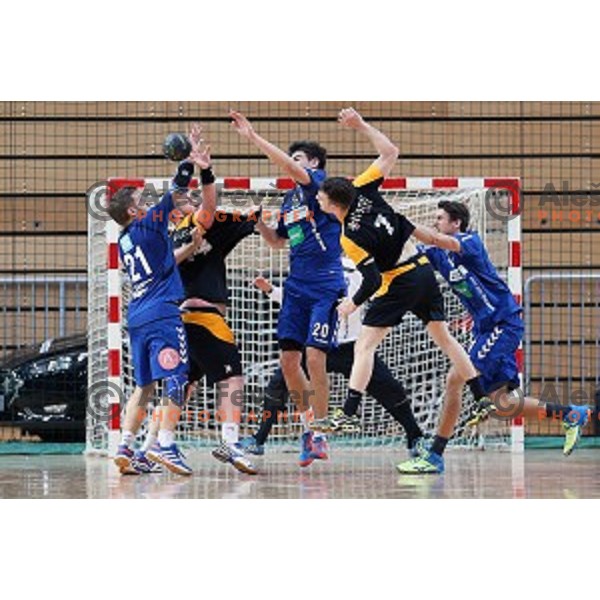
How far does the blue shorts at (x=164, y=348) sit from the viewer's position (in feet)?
27.0

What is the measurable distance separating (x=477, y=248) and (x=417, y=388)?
300cm

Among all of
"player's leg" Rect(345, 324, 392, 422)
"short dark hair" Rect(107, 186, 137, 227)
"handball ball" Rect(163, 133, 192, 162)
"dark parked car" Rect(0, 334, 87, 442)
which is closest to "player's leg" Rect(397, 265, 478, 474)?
"player's leg" Rect(345, 324, 392, 422)

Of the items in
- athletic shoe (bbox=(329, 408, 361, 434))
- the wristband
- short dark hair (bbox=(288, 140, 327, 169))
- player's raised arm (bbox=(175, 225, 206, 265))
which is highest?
short dark hair (bbox=(288, 140, 327, 169))

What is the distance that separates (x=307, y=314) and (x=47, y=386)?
437 centimetres

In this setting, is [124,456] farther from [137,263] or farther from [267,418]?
[267,418]

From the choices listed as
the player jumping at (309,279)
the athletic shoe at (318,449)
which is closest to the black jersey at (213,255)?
the player jumping at (309,279)

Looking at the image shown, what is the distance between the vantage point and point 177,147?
26.9ft

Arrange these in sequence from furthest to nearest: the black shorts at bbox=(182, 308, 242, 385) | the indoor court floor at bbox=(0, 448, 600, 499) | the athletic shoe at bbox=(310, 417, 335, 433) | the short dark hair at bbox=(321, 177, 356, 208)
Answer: the black shorts at bbox=(182, 308, 242, 385) < the athletic shoe at bbox=(310, 417, 335, 433) < the short dark hair at bbox=(321, 177, 356, 208) < the indoor court floor at bbox=(0, 448, 600, 499)

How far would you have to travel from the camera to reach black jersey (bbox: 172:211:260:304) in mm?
8867

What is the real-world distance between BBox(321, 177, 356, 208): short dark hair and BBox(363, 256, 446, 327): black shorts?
54 cm

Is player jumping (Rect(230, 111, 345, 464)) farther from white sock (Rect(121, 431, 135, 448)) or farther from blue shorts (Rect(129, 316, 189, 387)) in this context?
white sock (Rect(121, 431, 135, 448))

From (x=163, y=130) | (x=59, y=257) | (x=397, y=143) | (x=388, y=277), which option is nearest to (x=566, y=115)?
(x=397, y=143)

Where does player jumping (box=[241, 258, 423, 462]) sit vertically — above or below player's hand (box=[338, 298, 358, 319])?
below

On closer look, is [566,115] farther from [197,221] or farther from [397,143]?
[197,221]
